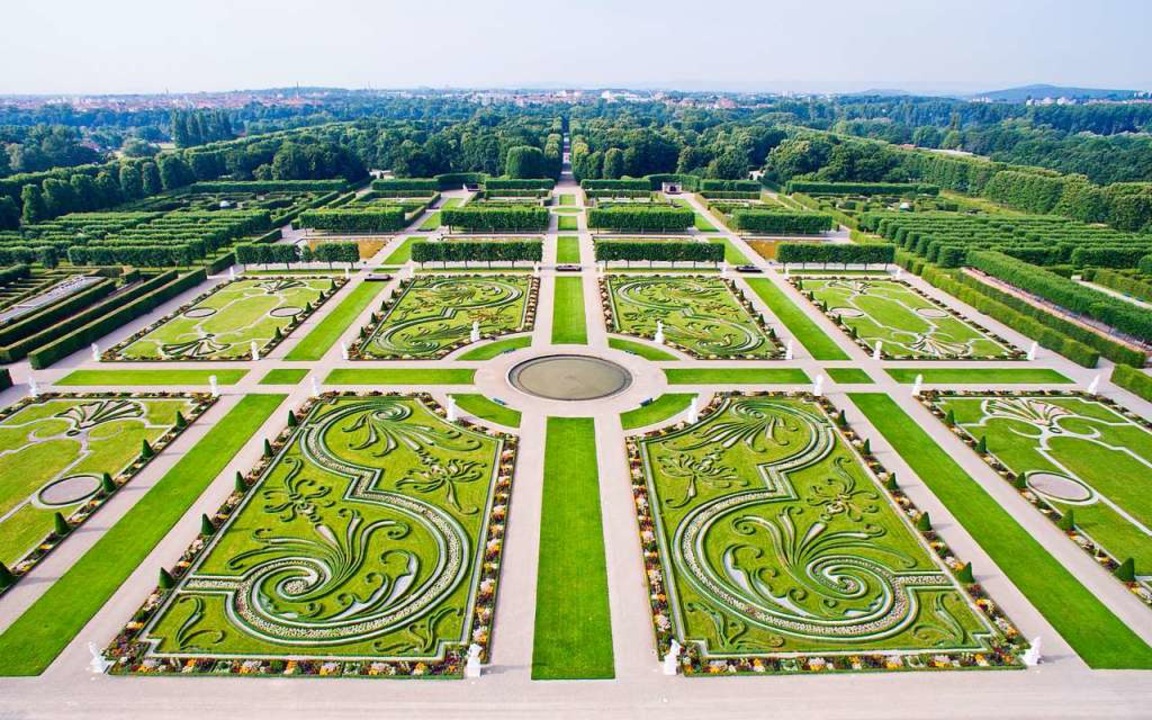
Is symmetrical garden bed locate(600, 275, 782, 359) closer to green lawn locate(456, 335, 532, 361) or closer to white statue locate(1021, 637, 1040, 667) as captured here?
green lawn locate(456, 335, 532, 361)

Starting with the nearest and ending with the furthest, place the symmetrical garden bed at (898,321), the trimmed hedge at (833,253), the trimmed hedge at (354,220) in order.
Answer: the symmetrical garden bed at (898,321) < the trimmed hedge at (833,253) < the trimmed hedge at (354,220)

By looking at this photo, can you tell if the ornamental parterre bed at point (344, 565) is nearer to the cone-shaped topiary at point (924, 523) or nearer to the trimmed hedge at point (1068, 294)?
the cone-shaped topiary at point (924, 523)

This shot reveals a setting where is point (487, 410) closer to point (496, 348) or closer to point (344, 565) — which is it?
point (496, 348)

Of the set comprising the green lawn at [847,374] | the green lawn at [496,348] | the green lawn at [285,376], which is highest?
the green lawn at [496,348]

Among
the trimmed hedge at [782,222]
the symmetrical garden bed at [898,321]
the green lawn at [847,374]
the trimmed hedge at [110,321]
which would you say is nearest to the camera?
the green lawn at [847,374]

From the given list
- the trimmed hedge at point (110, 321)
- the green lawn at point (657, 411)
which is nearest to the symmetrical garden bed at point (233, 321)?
the trimmed hedge at point (110, 321)

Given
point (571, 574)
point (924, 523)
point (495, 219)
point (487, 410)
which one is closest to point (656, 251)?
point (495, 219)

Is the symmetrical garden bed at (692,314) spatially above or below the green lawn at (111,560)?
above

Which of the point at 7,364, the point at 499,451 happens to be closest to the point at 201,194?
the point at 7,364
